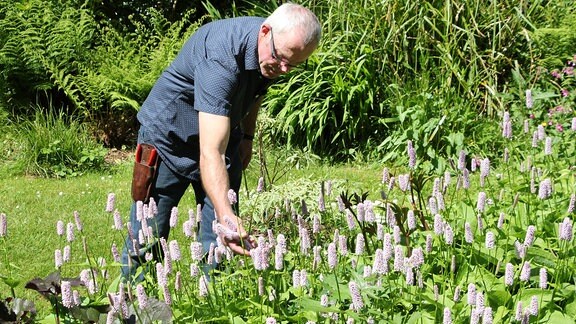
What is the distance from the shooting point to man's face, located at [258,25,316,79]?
314 cm

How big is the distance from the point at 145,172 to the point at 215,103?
73cm

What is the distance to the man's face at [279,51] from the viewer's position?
10.3 ft

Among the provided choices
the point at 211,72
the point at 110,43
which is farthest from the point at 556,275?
the point at 110,43

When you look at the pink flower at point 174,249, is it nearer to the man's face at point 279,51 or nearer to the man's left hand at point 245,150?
the man's face at point 279,51

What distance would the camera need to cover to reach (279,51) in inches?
127

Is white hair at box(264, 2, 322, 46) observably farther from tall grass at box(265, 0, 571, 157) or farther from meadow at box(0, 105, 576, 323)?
tall grass at box(265, 0, 571, 157)

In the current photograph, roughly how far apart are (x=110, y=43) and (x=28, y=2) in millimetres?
1055

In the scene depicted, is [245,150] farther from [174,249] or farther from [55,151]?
[55,151]

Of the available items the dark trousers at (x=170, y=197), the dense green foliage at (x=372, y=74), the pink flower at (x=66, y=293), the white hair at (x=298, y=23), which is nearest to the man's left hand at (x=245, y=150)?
the dark trousers at (x=170, y=197)

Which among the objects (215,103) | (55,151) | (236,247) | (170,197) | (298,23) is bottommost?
(55,151)

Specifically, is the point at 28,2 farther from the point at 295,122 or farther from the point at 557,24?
the point at 557,24

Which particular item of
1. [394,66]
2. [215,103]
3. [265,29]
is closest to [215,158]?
[215,103]

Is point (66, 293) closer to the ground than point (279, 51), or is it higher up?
closer to the ground

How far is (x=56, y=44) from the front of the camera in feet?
29.1
